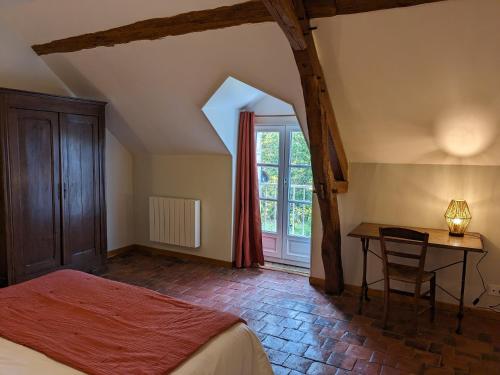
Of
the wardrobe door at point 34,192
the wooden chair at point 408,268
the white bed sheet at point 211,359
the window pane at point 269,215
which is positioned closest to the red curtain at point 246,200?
the window pane at point 269,215

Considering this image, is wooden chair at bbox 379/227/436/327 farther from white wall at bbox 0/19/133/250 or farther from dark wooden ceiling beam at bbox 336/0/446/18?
white wall at bbox 0/19/133/250

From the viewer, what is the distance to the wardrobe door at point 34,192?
351 centimetres

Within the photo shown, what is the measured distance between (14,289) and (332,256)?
2.64 meters

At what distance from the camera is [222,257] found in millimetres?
4719

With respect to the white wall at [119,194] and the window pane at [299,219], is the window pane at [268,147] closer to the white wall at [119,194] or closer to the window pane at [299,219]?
the window pane at [299,219]

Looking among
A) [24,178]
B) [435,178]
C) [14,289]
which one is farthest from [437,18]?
[24,178]

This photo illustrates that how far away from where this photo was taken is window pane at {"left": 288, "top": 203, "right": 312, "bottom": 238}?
4676 mm

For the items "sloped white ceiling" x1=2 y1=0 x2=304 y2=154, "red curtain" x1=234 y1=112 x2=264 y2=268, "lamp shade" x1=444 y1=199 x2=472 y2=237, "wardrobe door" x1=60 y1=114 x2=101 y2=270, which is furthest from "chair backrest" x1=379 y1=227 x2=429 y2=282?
"wardrobe door" x1=60 y1=114 x2=101 y2=270

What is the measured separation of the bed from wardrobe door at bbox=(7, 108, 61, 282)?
1.46 meters

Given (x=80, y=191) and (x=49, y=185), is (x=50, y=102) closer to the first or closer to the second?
(x=49, y=185)

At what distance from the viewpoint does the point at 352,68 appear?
2.85 metres

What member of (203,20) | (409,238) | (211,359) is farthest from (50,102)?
(409,238)

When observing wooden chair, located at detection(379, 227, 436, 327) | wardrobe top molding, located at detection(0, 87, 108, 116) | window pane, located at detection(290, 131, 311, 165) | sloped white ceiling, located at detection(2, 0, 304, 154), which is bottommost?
wooden chair, located at detection(379, 227, 436, 327)

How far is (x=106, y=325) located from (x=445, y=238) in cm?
266
